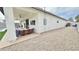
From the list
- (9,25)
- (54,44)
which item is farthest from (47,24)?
(9,25)

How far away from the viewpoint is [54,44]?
304cm

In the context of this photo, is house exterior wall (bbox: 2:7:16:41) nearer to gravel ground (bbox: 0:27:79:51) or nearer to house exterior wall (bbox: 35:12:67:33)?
gravel ground (bbox: 0:27:79:51)

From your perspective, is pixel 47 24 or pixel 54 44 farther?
pixel 47 24

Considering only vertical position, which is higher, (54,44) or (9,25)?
(9,25)

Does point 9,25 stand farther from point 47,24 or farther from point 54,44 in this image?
point 47,24

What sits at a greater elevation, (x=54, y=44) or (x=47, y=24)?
(x=47, y=24)

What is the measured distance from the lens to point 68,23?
9.23ft

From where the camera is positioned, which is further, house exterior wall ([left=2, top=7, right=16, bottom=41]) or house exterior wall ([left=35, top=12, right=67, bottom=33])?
house exterior wall ([left=35, top=12, right=67, bottom=33])

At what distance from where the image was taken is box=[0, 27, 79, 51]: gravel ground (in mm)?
2752

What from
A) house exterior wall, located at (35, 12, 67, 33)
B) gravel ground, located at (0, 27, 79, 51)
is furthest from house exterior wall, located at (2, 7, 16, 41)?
house exterior wall, located at (35, 12, 67, 33)

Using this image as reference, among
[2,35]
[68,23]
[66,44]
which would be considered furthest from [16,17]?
[66,44]

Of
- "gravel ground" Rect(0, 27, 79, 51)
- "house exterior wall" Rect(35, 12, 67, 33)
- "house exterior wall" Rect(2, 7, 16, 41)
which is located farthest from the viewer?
"house exterior wall" Rect(35, 12, 67, 33)

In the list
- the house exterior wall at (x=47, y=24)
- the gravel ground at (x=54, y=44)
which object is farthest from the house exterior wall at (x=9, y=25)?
the house exterior wall at (x=47, y=24)
